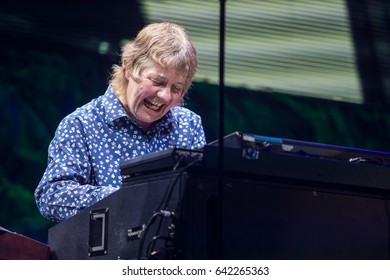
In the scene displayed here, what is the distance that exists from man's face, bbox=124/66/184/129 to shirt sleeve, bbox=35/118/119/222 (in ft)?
0.70

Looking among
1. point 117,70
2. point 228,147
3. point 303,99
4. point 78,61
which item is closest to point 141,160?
point 228,147

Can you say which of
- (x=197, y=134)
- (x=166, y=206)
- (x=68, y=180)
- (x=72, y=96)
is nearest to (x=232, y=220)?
(x=166, y=206)

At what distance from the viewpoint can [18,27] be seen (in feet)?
12.5

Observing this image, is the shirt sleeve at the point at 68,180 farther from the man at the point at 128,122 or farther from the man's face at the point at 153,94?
the man's face at the point at 153,94

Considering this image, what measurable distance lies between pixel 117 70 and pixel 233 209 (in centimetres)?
118

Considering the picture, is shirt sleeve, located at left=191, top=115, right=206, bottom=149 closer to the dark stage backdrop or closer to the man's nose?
the man's nose

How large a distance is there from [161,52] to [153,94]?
14 cm

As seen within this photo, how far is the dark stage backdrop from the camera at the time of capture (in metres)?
3.75

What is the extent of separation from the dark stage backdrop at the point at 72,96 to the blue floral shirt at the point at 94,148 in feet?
2.91

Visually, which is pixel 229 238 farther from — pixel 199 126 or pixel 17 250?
pixel 199 126

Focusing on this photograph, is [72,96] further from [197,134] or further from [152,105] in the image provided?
[152,105]

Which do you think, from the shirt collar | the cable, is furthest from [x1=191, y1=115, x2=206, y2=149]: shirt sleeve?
the cable

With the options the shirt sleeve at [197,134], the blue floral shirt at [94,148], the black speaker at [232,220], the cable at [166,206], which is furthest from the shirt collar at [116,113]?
the cable at [166,206]

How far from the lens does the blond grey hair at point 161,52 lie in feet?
9.26
